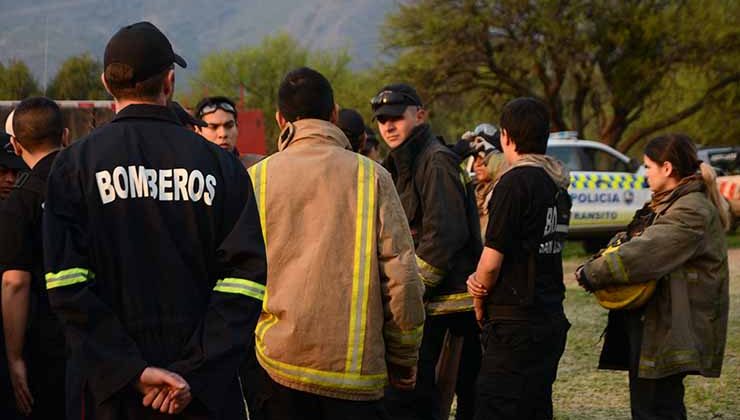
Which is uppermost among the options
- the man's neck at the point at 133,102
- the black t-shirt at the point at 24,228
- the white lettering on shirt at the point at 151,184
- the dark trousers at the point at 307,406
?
the man's neck at the point at 133,102

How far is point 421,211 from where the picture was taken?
573 cm

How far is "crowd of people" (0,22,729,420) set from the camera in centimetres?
306

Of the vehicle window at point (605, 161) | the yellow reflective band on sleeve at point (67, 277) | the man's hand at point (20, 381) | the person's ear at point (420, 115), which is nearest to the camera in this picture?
the yellow reflective band on sleeve at point (67, 277)

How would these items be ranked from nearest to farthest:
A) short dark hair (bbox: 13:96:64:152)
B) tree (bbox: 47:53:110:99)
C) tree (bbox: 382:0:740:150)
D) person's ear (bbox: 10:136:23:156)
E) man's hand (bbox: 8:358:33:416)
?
man's hand (bbox: 8:358:33:416) < short dark hair (bbox: 13:96:64:152) < person's ear (bbox: 10:136:23:156) < tree (bbox: 47:53:110:99) < tree (bbox: 382:0:740:150)

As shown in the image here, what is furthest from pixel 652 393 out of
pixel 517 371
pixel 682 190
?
pixel 682 190

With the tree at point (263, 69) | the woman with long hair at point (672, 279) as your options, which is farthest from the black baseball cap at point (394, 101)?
the tree at point (263, 69)

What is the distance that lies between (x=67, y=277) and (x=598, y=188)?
15.9 metres

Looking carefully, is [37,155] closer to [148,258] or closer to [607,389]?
[148,258]

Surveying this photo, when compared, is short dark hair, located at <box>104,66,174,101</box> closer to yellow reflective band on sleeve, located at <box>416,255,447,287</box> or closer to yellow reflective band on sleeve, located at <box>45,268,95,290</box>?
yellow reflective band on sleeve, located at <box>45,268,95,290</box>

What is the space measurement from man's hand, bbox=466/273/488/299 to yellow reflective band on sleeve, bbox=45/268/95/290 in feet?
8.22

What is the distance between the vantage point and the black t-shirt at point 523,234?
4996 mm

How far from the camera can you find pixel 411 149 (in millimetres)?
5840

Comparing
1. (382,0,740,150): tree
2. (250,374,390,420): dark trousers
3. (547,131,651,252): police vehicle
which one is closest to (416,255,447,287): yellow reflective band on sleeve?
(250,374,390,420): dark trousers

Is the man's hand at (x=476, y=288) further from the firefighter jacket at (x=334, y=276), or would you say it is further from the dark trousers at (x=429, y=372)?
the firefighter jacket at (x=334, y=276)
